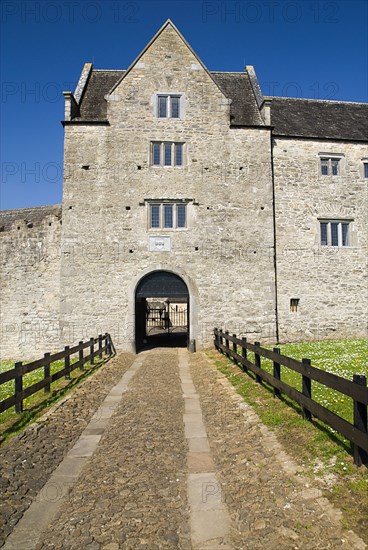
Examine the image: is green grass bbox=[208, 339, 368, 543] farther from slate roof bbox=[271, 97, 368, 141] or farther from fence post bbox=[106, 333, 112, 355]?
slate roof bbox=[271, 97, 368, 141]

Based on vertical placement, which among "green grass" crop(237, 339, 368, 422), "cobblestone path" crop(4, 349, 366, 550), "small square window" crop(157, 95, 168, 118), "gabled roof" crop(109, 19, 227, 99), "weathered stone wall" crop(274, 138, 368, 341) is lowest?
"cobblestone path" crop(4, 349, 366, 550)

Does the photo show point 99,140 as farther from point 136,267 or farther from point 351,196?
point 351,196

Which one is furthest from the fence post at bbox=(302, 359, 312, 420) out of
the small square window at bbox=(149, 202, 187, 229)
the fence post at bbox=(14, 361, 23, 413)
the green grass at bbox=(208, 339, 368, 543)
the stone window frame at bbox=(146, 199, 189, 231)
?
the small square window at bbox=(149, 202, 187, 229)

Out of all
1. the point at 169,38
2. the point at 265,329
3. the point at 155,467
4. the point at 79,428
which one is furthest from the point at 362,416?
the point at 169,38

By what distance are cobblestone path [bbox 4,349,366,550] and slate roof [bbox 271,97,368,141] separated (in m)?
18.7

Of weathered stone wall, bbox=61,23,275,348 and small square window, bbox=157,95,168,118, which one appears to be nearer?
weathered stone wall, bbox=61,23,275,348

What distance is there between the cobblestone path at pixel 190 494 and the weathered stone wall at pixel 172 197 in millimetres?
11349

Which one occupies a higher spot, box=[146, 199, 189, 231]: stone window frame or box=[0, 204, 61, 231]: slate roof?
box=[0, 204, 61, 231]: slate roof

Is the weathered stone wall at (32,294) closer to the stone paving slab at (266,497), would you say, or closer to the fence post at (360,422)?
the stone paving slab at (266,497)

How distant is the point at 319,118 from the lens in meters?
24.2

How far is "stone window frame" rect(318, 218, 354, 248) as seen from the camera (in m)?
21.7

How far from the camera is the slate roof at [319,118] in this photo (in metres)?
22.6

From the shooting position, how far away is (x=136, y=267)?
63.5ft

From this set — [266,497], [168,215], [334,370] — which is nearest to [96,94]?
[168,215]
